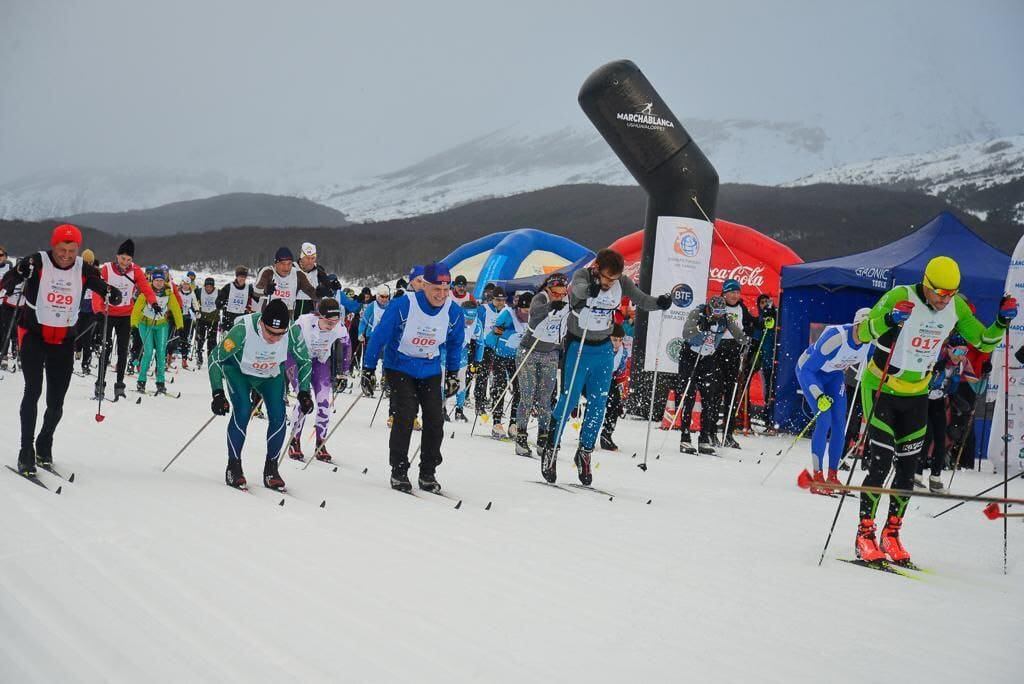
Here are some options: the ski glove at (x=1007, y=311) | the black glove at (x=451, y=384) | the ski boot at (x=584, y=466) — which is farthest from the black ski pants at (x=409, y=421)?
the ski glove at (x=1007, y=311)

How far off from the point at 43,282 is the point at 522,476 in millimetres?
4114

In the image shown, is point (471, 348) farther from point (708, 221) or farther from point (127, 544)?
point (127, 544)

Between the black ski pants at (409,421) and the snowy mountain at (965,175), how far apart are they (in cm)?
7767

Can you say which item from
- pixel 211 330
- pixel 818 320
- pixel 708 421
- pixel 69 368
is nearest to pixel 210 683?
pixel 69 368

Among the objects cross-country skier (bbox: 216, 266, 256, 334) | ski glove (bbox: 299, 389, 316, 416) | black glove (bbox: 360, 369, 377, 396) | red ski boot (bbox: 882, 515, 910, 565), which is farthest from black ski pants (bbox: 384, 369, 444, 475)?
cross-country skier (bbox: 216, 266, 256, 334)

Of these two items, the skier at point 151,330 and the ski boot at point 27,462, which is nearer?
the ski boot at point 27,462

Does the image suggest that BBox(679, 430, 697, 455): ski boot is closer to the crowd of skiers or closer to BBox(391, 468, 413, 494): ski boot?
the crowd of skiers

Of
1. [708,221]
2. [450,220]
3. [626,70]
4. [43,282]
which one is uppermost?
[450,220]

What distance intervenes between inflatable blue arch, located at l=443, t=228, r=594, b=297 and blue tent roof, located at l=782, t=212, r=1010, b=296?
11.0 meters

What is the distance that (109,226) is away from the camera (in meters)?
130

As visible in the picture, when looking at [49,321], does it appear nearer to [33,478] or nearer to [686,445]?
[33,478]

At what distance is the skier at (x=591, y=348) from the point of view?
24.1ft

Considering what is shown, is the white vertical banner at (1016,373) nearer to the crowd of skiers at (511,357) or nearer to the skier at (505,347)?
the crowd of skiers at (511,357)

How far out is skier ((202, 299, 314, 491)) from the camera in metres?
6.23
